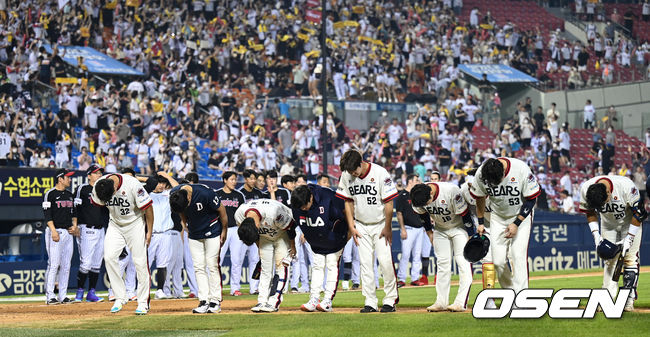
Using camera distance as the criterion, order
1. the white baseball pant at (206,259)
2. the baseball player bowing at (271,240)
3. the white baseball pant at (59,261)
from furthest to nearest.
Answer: the white baseball pant at (59,261)
the white baseball pant at (206,259)
the baseball player bowing at (271,240)

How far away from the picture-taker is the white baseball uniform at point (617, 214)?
1126cm

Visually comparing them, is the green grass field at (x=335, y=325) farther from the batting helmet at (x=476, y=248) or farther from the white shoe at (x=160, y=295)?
the white shoe at (x=160, y=295)

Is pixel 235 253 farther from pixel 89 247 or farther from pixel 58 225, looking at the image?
pixel 58 225

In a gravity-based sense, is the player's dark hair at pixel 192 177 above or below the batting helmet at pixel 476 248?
above

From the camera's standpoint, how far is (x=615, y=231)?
11508 millimetres

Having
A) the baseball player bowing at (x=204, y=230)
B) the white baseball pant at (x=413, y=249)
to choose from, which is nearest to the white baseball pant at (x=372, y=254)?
the baseball player bowing at (x=204, y=230)

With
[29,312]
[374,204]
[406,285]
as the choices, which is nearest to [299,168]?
[406,285]

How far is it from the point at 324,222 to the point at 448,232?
59.6 inches

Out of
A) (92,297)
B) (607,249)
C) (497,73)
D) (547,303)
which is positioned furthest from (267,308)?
(497,73)

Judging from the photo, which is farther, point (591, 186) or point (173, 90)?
point (173, 90)

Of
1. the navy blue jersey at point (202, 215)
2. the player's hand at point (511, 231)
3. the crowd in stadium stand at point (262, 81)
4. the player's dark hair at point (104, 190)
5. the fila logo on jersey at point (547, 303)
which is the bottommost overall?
the fila logo on jersey at point (547, 303)

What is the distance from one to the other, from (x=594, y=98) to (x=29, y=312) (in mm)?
31282

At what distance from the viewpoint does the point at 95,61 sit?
3316 cm

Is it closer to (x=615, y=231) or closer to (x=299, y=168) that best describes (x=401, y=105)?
(x=299, y=168)
